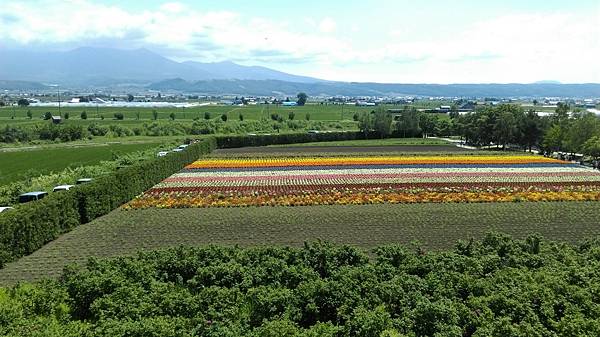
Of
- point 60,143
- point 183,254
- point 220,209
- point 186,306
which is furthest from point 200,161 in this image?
point 186,306

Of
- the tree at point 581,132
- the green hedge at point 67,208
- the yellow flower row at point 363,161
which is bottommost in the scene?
the yellow flower row at point 363,161

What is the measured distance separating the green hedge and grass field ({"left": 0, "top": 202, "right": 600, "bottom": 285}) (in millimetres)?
573

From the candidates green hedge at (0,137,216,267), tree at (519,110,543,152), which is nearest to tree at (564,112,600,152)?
tree at (519,110,543,152)

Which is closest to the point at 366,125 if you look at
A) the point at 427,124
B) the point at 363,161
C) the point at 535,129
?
the point at 427,124

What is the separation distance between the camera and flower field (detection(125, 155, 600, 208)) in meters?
32.6

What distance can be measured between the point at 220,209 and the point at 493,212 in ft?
52.5

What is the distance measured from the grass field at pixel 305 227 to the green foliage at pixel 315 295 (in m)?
6.04

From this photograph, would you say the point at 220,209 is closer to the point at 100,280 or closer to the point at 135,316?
the point at 100,280

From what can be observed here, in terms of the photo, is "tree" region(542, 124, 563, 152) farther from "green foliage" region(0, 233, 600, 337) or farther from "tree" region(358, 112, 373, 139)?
"green foliage" region(0, 233, 600, 337)

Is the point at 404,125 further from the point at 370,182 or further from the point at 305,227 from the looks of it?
the point at 305,227

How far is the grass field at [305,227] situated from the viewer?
73.7 feet

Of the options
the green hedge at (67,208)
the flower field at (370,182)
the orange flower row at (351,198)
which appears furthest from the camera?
the flower field at (370,182)

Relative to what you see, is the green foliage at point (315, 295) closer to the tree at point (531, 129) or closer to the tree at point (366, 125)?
the tree at point (531, 129)

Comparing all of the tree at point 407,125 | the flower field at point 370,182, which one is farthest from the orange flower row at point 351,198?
the tree at point 407,125
